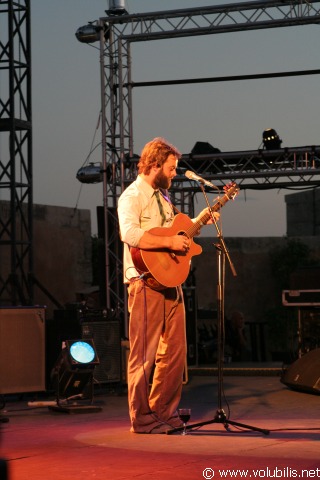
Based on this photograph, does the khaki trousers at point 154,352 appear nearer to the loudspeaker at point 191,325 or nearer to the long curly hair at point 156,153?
the long curly hair at point 156,153

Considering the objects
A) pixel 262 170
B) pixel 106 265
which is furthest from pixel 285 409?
pixel 262 170

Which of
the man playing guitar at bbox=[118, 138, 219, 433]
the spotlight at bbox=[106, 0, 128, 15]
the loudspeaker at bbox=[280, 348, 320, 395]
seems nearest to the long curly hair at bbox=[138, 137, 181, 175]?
the man playing guitar at bbox=[118, 138, 219, 433]

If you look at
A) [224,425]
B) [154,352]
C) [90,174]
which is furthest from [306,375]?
[90,174]

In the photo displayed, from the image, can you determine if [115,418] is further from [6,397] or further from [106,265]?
[106,265]

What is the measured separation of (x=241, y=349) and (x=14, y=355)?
6981 mm

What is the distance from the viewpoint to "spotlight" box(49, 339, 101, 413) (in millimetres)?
7160

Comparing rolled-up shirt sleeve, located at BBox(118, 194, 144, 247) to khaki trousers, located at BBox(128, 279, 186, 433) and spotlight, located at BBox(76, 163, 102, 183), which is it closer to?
khaki trousers, located at BBox(128, 279, 186, 433)

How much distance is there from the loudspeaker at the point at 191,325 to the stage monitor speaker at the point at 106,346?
3.65 metres

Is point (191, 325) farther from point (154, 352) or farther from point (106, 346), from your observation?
point (154, 352)

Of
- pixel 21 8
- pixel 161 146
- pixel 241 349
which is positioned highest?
pixel 21 8

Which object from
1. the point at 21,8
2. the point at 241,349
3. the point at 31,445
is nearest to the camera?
the point at 31,445

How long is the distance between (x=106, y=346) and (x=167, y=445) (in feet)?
12.4

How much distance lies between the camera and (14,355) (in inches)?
313

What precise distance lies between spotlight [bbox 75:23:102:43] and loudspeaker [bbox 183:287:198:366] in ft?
11.7
